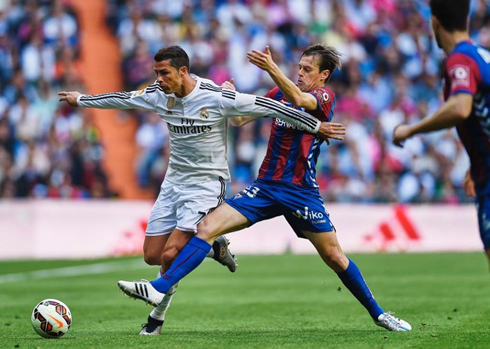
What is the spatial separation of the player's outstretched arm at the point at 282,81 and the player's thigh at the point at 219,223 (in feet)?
3.80

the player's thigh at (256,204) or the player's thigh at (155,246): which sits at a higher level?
the player's thigh at (256,204)

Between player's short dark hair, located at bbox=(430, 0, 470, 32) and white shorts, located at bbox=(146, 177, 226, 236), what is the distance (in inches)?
127

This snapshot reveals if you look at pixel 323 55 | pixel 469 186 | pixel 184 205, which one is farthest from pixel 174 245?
pixel 469 186

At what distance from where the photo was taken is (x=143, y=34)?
24.2 m

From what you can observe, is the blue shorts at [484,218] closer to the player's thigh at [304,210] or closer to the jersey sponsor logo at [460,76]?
the jersey sponsor logo at [460,76]

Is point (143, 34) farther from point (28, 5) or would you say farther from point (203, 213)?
point (203, 213)

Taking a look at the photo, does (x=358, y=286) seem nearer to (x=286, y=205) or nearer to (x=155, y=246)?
(x=286, y=205)

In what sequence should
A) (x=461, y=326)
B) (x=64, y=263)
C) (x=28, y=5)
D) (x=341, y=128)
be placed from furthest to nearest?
(x=28, y=5), (x=64, y=263), (x=461, y=326), (x=341, y=128)

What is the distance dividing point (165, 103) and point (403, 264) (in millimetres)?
10710

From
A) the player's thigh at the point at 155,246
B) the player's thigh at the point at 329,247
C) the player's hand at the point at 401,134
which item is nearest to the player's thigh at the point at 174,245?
the player's thigh at the point at 155,246

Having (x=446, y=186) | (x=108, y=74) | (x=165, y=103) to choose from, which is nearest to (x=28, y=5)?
(x=108, y=74)

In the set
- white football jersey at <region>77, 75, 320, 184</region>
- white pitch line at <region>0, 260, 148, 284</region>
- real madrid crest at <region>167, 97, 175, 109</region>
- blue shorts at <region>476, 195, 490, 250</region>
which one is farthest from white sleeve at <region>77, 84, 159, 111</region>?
white pitch line at <region>0, 260, 148, 284</region>

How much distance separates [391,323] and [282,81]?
8.09ft

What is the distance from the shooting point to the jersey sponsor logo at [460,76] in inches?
232
